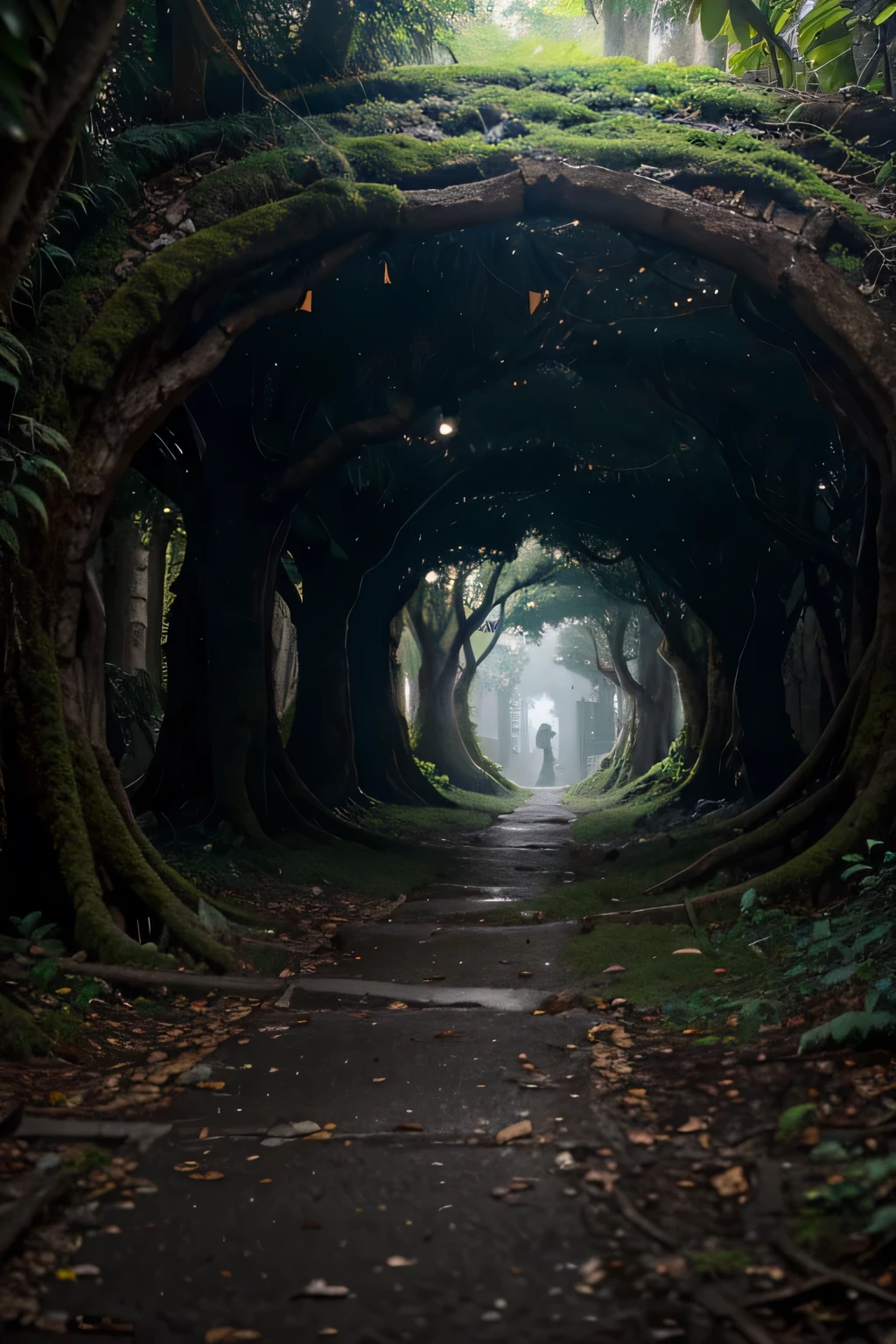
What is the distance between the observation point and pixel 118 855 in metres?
5.61

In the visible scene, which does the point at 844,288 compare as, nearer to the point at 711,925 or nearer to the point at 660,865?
the point at 711,925

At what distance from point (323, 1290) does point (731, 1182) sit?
1.23 metres

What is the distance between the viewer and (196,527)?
10016 millimetres

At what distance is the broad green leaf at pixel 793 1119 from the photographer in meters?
2.92

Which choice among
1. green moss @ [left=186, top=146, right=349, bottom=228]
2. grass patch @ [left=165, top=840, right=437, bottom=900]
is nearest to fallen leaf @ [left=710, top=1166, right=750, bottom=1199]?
grass patch @ [left=165, top=840, right=437, bottom=900]

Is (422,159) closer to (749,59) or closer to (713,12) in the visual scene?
(713,12)

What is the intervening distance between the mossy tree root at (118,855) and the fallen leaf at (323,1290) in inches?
137

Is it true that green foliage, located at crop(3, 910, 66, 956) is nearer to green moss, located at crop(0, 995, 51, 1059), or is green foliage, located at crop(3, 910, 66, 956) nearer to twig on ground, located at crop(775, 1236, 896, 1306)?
green moss, located at crop(0, 995, 51, 1059)

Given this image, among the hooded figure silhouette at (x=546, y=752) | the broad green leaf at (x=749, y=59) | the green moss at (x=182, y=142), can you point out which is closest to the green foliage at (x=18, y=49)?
the green moss at (x=182, y=142)

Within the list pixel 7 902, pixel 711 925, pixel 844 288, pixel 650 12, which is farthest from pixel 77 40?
pixel 650 12

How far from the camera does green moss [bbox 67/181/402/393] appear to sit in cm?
579

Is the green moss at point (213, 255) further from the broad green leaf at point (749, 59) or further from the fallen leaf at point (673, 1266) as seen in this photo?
the fallen leaf at point (673, 1266)

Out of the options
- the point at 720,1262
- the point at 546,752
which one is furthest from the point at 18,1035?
the point at 546,752

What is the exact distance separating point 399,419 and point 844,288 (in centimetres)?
505
